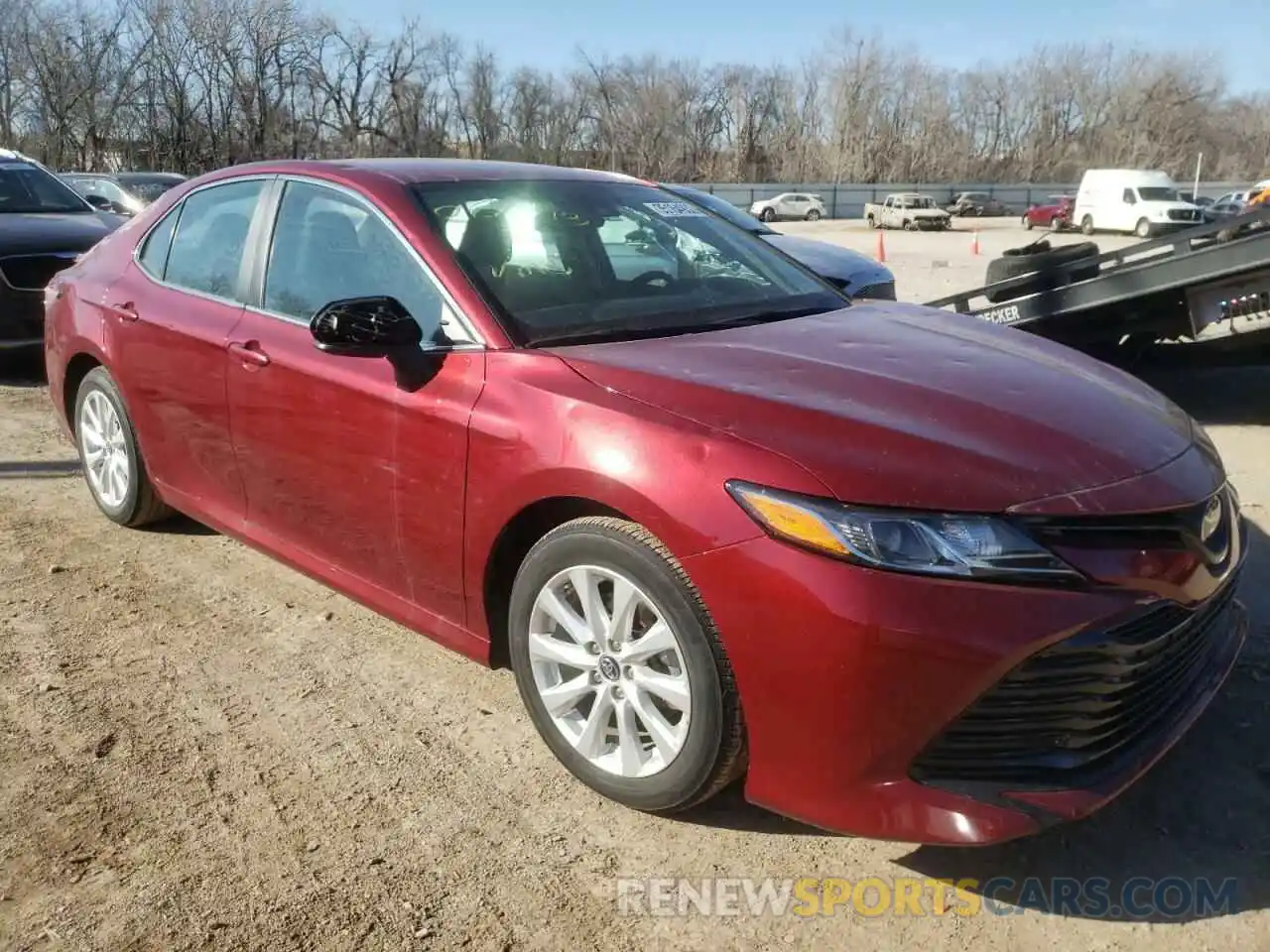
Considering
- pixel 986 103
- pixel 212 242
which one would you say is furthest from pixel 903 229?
pixel 986 103

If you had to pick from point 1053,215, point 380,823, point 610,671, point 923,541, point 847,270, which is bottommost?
point 380,823

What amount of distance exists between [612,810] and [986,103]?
101 meters

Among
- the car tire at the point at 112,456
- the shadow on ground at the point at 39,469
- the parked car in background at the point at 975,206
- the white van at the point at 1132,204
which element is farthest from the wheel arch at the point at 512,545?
the parked car in background at the point at 975,206

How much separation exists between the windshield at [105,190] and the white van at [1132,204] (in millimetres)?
33271

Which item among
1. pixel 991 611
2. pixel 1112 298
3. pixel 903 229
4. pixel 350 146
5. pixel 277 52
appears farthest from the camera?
pixel 350 146

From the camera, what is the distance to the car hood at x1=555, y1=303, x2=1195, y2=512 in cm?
231

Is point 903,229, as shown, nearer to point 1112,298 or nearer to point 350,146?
point 350,146

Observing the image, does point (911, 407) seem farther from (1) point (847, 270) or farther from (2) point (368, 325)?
(1) point (847, 270)

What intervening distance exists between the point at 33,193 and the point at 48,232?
1467 millimetres

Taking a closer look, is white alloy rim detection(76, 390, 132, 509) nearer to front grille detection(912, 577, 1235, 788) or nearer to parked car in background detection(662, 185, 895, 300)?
front grille detection(912, 577, 1235, 788)

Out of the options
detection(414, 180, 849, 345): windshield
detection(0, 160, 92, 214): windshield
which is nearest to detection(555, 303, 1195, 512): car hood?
detection(414, 180, 849, 345): windshield

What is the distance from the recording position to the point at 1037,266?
24.7 feet

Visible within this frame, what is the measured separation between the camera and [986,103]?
93688mm

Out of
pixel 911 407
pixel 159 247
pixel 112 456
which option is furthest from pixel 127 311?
pixel 911 407
